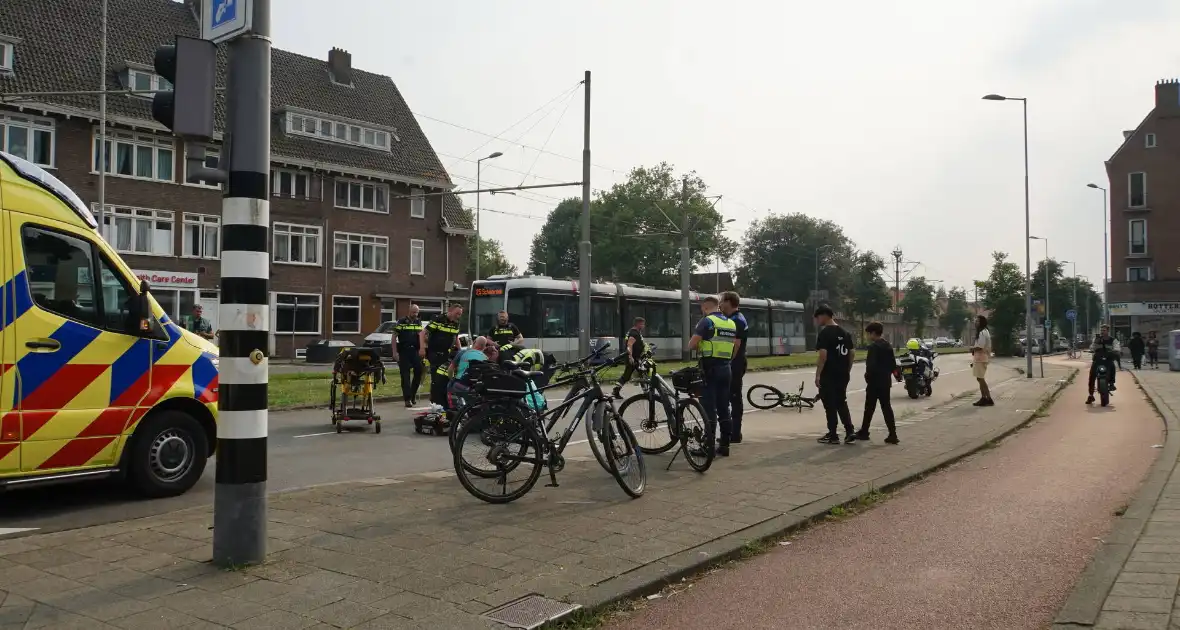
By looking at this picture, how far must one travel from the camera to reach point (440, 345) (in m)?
12.8

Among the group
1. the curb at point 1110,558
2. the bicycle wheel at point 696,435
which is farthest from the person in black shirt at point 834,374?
the curb at point 1110,558

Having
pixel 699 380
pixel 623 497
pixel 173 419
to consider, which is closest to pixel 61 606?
pixel 173 419

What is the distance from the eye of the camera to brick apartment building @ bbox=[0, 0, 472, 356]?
29516 mm

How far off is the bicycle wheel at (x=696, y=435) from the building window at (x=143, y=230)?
27925mm

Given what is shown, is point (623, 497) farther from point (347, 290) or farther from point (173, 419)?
point (347, 290)

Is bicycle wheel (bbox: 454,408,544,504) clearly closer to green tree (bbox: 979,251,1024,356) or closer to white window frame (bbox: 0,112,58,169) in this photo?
white window frame (bbox: 0,112,58,169)

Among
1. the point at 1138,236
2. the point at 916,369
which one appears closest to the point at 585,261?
the point at 916,369

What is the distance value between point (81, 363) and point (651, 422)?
4819mm

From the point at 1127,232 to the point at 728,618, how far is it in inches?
2454

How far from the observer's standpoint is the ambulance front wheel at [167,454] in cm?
686

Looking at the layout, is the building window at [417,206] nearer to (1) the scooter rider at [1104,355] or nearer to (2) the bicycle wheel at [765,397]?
(2) the bicycle wheel at [765,397]

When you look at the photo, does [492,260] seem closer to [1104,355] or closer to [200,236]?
[200,236]

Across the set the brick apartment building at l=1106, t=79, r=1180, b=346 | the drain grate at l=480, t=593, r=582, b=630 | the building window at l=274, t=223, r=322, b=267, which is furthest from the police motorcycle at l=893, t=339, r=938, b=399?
the brick apartment building at l=1106, t=79, r=1180, b=346

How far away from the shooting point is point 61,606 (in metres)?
4.14
